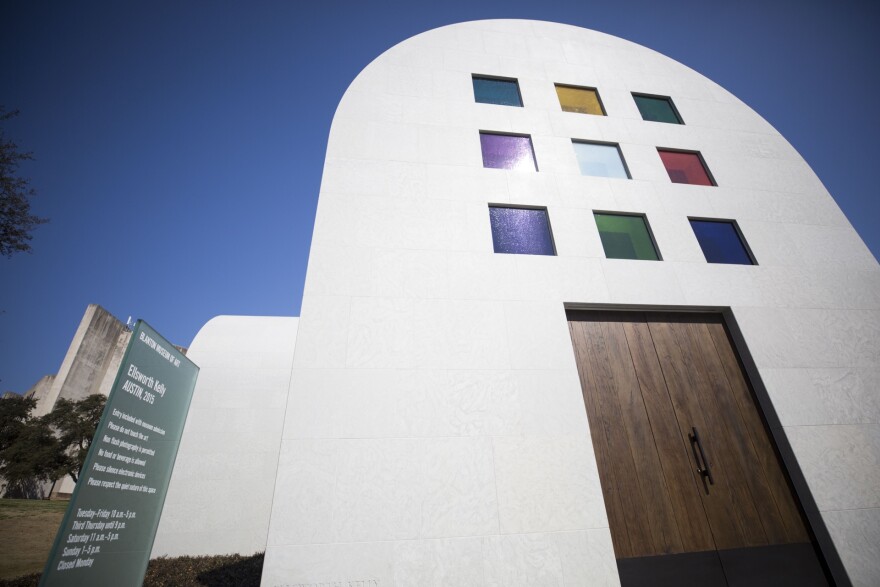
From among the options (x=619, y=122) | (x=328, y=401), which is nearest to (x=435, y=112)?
(x=619, y=122)

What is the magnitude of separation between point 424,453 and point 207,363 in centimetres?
1223

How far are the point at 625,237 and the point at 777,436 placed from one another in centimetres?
A: 373

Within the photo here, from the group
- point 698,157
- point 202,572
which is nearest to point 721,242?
point 698,157

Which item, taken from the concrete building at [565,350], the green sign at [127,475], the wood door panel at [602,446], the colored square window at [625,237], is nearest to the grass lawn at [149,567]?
the green sign at [127,475]

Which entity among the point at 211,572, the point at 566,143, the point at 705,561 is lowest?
the point at 211,572

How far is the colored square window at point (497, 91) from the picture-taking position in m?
A: 7.67

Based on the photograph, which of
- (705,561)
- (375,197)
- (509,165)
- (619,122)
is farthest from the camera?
(619,122)

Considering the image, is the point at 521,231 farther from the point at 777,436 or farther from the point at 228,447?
the point at 228,447

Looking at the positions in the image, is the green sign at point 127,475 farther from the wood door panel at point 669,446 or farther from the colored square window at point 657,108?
the colored square window at point 657,108

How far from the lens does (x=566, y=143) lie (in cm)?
714

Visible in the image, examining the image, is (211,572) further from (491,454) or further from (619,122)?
(619,122)

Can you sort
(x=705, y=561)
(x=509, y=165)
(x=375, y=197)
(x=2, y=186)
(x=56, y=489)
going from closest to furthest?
(x=705, y=561) → (x=375, y=197) → (x=509, y=165) → (x=2, y=186) → (x=56, y=489)

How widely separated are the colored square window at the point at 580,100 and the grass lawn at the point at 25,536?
47.2ft

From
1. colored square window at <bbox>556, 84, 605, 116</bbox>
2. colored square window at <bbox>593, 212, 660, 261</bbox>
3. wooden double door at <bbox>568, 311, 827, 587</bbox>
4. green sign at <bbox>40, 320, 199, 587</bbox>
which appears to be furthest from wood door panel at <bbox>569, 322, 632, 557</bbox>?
colored square window at <bbox>556, 84, 605, 116</bbox>
